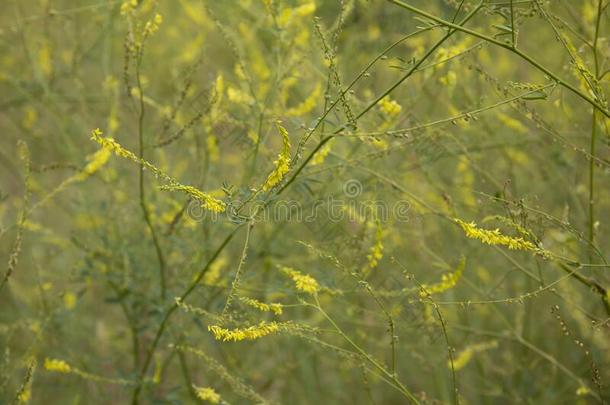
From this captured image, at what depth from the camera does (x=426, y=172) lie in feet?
8.36

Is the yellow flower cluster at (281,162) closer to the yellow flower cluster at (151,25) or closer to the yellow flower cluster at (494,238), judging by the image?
the yellow flower cluster at (494,238)

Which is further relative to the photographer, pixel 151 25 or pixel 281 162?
pixel 151 25

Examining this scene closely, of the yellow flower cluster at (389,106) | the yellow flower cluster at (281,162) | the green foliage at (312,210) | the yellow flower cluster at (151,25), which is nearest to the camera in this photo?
the yellow flower cluster at (281,162)

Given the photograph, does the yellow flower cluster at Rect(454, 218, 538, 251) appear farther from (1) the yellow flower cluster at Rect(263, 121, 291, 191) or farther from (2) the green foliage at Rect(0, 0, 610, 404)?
(1) the yellow flower cluster at Rect(263, 121, 291, 191)

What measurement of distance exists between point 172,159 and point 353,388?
1.52 metres

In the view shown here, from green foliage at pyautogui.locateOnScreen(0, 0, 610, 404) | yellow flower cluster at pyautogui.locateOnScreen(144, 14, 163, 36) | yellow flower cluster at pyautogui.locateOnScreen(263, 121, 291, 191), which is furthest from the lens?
yellow flower cluster at pyautogui.locateOnScreen(144, 14, 163, 36)

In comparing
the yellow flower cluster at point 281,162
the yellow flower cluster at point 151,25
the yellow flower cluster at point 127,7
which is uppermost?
the yellow flower cluster at point 127,7
